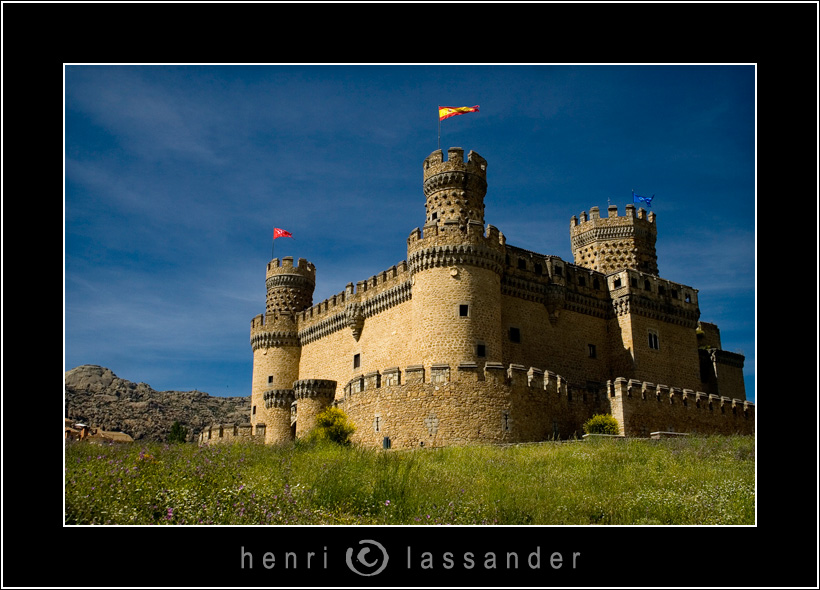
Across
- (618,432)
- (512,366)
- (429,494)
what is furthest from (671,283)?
(429,494)

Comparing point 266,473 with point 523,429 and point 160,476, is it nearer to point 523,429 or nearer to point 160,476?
point 160,476

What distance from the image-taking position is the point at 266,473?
15602 millimetres

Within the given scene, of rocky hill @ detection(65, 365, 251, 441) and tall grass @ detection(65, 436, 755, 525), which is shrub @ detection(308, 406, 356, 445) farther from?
rocky hill @ detection(65, 365, 251, 441)

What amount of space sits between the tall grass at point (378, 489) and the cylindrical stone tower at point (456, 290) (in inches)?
402

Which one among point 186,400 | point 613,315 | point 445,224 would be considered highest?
point 445,224

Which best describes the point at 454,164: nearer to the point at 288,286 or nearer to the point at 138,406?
the point at 288,286

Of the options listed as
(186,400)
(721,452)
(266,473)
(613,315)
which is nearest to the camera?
(266,473)

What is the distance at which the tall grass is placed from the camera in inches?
480

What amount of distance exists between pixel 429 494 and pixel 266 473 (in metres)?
3.74

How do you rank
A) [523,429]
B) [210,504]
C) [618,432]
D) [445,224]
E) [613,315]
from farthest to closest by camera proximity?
[613,315], [445,224], [618,432], [523,429], [210,504]
